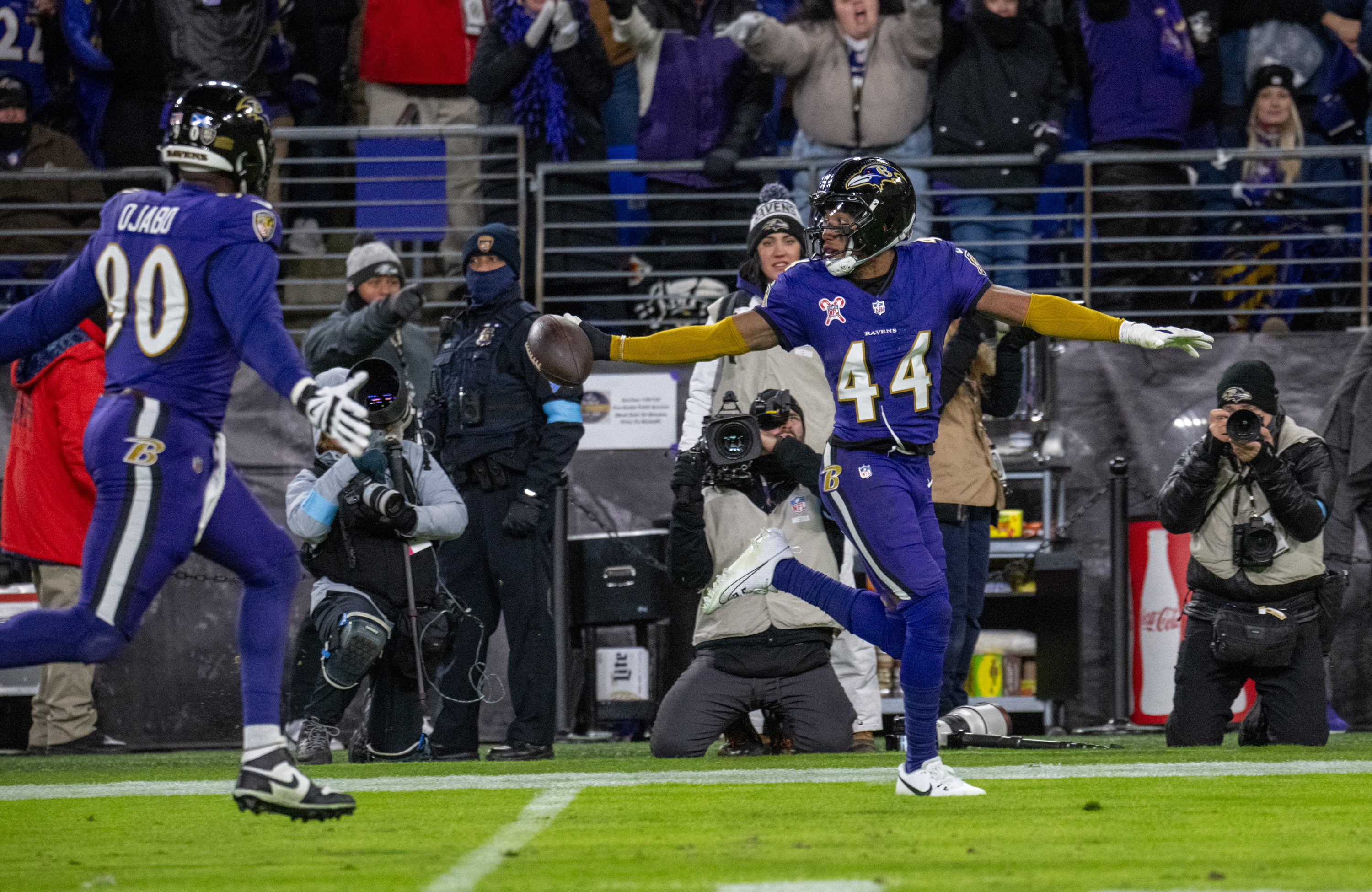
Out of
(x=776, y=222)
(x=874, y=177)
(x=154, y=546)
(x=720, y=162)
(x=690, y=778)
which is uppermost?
(x=720, y=162)

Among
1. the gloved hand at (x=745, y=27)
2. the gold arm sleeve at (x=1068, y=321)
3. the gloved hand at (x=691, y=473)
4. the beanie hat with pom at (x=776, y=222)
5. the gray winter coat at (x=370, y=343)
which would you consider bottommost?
the gloved hand at (x=691, y=473)

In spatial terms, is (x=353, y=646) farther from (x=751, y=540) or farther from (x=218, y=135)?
(x=218, y=135)

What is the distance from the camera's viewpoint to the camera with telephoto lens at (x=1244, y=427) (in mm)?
7129

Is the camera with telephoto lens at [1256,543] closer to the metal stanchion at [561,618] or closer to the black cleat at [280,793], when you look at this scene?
the metal stanchion at [561,618]

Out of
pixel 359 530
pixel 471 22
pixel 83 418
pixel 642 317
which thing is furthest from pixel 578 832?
pixel 471 22

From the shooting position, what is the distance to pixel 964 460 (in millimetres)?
7332

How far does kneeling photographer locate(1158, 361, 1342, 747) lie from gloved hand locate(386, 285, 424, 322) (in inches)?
137

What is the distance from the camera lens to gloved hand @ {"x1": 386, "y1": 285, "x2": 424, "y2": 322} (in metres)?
7.29

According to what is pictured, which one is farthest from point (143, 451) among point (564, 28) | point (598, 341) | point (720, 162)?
point (564, 28)

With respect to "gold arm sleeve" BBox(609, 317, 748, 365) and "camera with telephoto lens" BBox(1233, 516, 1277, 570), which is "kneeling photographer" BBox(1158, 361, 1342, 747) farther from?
"gold arm sleeve" BBox(609, 317, 748, 365)

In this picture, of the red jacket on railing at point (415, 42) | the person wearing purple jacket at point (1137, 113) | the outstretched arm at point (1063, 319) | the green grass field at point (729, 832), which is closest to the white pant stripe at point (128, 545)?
the green grass field at point (729, 832)

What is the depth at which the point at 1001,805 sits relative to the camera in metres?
4.87

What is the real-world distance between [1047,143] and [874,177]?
4533 millimetres

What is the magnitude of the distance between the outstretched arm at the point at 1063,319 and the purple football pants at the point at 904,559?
0.55 metres
